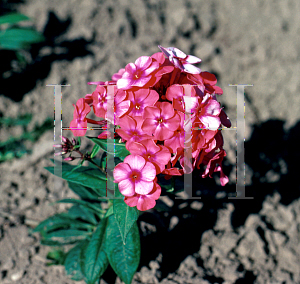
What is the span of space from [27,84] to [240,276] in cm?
200

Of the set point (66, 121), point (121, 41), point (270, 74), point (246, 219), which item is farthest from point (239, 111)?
point (66, 121)

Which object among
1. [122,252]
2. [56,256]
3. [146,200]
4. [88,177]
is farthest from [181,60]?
[56,256]

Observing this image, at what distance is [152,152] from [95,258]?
0.71 m

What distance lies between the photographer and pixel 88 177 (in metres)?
1.31

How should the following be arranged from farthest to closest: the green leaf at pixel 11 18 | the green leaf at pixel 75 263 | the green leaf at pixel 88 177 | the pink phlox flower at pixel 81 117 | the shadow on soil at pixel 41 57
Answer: the shadow on soil at pixel 41 57 → the green leaf at pixel 11 18 → the green leaf at pixel 75 263 → the green leaf at pixel 88 177 → the pink phlox flower at pixel 81 117

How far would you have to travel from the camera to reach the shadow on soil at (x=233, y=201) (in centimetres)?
166

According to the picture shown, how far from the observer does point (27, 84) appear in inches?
92.6

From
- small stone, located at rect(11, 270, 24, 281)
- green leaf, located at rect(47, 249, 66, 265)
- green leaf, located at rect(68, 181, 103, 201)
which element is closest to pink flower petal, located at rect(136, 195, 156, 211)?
green leaf, located at rect(68, 181, 103, 201)

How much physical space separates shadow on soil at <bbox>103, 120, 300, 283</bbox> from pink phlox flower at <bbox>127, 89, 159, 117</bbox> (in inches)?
31.8

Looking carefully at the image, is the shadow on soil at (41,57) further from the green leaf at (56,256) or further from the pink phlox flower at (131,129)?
the pink phlox flower at (131,129)

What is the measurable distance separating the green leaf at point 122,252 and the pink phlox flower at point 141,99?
0.59 m

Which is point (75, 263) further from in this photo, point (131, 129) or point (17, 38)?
point (17, 38)

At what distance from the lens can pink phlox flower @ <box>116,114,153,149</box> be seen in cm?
93

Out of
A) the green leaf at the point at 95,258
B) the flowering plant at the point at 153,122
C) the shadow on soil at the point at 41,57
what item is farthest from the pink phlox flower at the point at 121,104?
the shadow on soil at the point at 41,57
